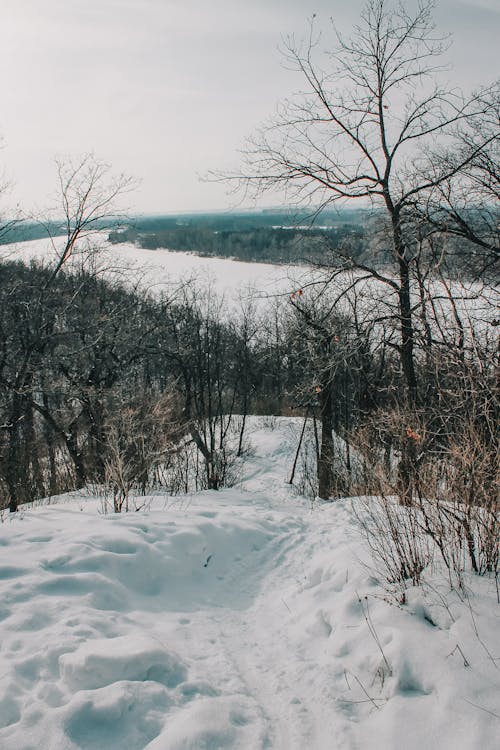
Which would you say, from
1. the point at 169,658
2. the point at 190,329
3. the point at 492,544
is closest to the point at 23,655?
the point at 169,658

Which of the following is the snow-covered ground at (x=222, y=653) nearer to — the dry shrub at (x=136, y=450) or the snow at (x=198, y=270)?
the dry shrub at (x=136, y=450)

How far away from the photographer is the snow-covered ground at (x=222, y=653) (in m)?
2.61

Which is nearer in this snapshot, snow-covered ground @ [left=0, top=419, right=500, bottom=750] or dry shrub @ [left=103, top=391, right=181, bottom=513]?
snow-covered ground @ [left=0, top=419, right=500, bottom=750]

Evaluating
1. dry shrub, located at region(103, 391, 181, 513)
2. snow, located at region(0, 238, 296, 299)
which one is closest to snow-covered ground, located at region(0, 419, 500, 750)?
dry shrub, located at region(103, 391, 181, 513)

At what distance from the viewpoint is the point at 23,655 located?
3.04 metres

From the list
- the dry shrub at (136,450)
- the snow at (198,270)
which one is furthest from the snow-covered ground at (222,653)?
the snow at (198,270)

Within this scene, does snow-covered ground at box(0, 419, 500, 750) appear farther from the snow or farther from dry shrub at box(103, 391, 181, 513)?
the snow

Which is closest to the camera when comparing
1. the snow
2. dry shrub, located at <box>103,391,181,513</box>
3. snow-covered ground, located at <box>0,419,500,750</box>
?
snow-covered ground, located at <box>0,419,500,750</box>

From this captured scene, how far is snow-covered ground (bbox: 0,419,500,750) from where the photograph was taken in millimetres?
2613

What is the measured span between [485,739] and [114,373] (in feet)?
59.8

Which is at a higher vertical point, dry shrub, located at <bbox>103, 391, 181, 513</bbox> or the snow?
the snow

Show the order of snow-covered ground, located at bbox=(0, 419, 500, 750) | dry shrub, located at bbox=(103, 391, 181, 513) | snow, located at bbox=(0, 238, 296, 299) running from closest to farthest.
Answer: snow-covered ground, located at bbox=(0, 419, 500, 750), dry shrub, located at bbox=(103, 391, 181, 513), snow, located at bbox=(0, 238, 296, 299)

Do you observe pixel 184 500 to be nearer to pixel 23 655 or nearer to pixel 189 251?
pixel 23 655

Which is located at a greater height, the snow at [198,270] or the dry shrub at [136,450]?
the snow at [198,270]
